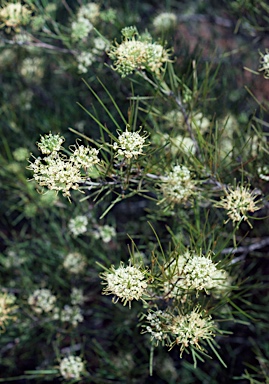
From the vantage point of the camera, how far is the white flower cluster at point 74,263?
995 mm

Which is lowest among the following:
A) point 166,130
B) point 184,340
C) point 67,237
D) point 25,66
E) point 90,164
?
point 184,340

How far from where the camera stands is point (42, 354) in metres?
1.07

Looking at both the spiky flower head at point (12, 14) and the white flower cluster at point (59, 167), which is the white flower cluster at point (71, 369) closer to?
the white flower cluster at point (59, 167)

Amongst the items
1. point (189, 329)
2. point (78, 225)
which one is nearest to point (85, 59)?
point (78, 225)

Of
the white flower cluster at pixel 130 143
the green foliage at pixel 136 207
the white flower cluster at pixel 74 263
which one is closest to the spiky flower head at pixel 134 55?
A: the green foliage at pixel 136 207

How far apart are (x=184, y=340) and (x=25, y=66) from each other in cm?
100

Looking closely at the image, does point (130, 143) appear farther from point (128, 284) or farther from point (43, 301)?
point (43, 301)

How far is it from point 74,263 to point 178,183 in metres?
0.41

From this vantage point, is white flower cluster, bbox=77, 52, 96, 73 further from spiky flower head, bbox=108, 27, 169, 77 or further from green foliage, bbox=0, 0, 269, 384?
spiky flower head, bbox=108, 27, 169, 77

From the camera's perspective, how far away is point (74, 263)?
3.28 ft

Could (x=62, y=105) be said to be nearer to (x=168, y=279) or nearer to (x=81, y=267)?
(x=81, y=267)

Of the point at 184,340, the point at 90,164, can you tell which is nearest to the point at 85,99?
the point at 90,164

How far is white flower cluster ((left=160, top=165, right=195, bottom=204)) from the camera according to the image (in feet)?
2.25

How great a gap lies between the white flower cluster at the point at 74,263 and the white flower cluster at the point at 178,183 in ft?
1.22
